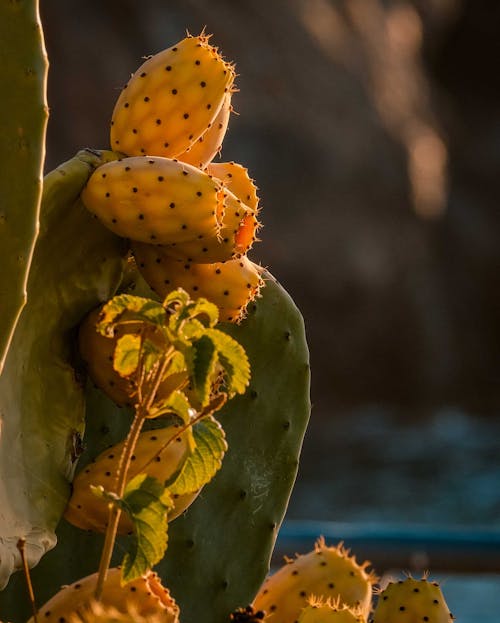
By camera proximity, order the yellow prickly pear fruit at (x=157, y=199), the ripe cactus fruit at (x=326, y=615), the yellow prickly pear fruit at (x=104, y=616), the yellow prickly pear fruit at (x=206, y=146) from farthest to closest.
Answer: the yellow prickly pear fruit at (x=206, y=146) → the yellow prickly pear fruit at (x=157, y=199) → the ripe cactus fruit at (x=326, y=615) → the yellow prickly pear fruit at (x=104, y=616)

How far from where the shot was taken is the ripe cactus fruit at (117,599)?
83 centimetres

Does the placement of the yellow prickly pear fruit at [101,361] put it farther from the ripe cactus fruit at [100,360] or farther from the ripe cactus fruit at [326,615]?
the ripe cactus fruit at [326,615]

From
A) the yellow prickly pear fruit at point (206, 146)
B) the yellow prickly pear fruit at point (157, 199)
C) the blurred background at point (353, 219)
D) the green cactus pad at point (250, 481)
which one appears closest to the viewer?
the yellow prickly pear fruit at point (157, 199)

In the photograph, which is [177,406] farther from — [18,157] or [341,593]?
[341,593]

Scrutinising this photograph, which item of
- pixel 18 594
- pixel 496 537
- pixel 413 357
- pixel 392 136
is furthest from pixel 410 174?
pixel 18 594

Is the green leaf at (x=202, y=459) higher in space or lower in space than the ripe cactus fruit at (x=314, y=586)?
lower

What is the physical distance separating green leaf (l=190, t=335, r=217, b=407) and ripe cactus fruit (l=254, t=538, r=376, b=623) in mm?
372

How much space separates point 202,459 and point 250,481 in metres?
0.54

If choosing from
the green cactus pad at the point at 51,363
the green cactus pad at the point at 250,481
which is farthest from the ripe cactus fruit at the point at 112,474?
the green cactus pad at the point at 250,481

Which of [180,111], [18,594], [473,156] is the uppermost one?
[473,156]

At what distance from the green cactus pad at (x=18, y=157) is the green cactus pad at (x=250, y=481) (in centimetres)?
45

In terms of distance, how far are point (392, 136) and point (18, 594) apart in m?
11.1

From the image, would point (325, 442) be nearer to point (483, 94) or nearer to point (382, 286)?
point (382, 286)

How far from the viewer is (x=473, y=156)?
13.5 m
